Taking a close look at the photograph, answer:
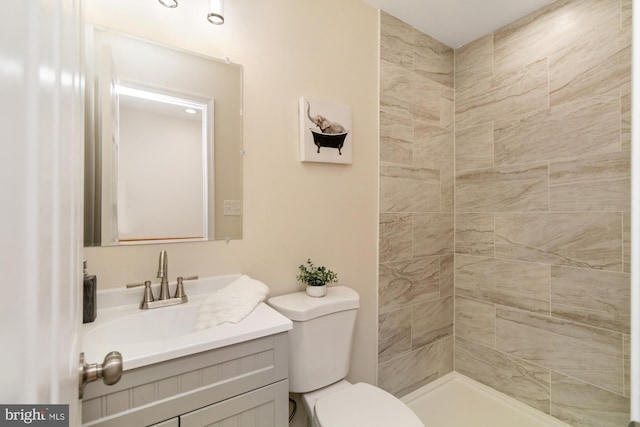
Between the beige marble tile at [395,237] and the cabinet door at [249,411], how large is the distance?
3.35ft

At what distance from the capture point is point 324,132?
1.56 meters

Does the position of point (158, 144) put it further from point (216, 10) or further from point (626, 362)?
point (626, 362)

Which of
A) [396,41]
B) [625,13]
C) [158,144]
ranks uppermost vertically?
[396,41]

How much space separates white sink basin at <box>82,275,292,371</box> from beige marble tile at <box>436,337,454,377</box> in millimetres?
1564

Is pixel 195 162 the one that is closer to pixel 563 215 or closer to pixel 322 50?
pixel 322 50

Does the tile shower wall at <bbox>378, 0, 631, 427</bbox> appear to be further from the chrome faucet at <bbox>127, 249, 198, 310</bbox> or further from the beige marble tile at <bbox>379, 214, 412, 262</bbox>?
the chrome faucet at <bbox>127, 249, 198, 310</bbox>

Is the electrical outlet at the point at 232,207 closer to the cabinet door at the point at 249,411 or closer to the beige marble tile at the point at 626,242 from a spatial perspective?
the cabinet door at the point at 249,411

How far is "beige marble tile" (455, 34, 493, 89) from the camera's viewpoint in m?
1.99

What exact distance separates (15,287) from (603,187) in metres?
2.13

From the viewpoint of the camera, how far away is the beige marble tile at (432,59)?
6.45ft

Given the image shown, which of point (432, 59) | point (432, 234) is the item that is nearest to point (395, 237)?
point (432, 234)

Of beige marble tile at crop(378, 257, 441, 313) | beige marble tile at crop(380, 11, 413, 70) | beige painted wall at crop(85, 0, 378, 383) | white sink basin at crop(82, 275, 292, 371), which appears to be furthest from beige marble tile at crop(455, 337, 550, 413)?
beige marble tile at crop(380, 11, 413, 70)

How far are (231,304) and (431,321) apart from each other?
151 cm

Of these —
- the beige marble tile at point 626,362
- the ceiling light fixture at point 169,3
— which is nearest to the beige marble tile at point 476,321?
the beige marble tile at point 626,362
